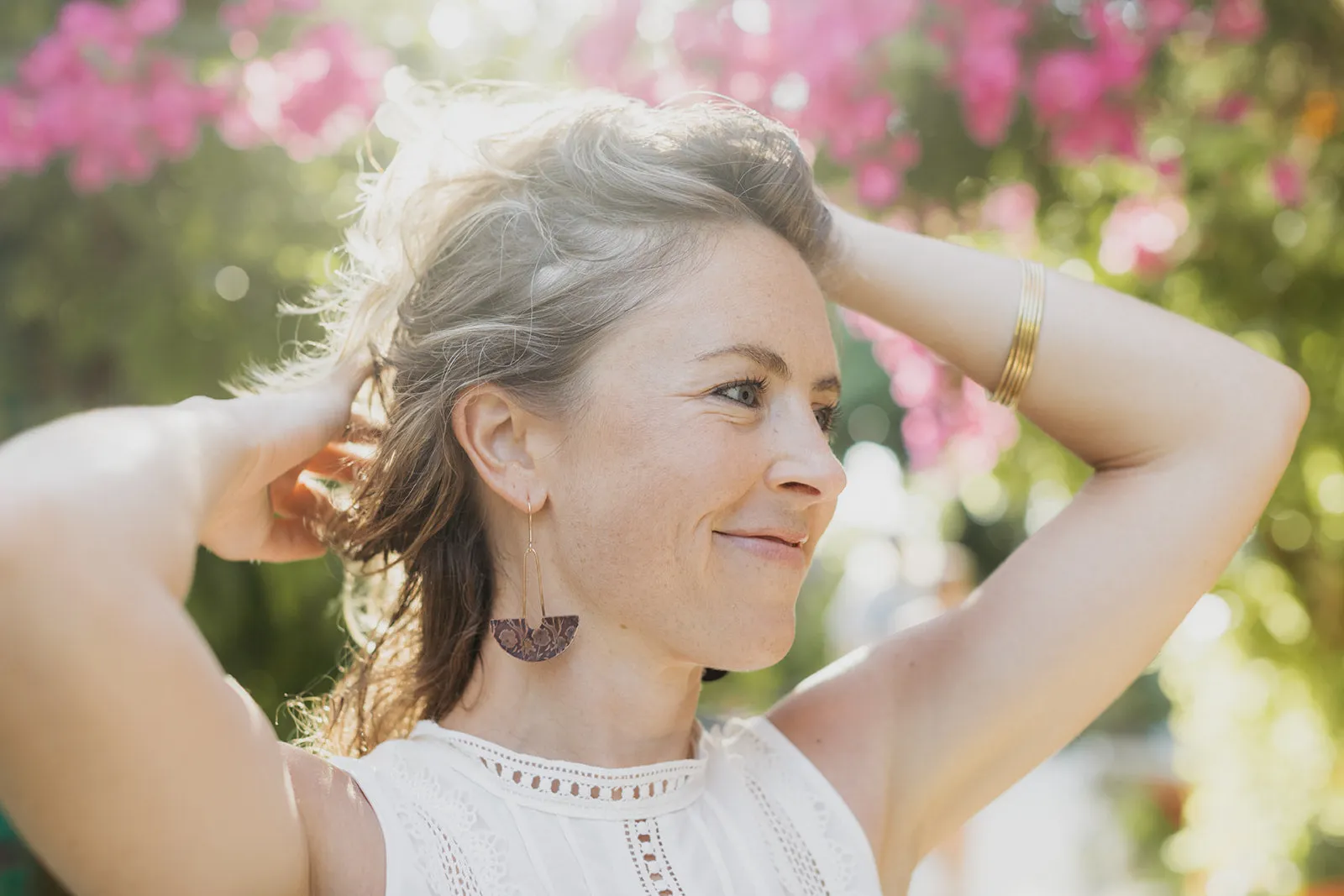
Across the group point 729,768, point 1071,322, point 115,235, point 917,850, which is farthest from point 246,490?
point 115,235

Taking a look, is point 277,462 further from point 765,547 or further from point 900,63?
point 900,63

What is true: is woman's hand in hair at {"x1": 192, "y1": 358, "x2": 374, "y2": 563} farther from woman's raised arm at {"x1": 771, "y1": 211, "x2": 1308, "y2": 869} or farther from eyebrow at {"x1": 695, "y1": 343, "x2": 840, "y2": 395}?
woman's raised arm at {"x1": 771, "y1": 211, "x2": 1308, "y2": 869}

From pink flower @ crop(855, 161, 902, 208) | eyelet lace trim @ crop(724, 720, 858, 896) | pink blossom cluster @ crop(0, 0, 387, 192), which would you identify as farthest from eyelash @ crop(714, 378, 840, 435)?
pink blossom cluster @ crop(0, 0, 387, 192)

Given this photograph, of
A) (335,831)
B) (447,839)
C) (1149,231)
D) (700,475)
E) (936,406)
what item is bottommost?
(936,406)

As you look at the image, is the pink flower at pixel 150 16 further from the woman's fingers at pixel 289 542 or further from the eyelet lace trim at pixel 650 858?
the eyelet lace trim at pixel 650 858

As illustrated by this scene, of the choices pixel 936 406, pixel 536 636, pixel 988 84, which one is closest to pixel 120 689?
pixel 536 636

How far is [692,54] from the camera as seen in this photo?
275 cm

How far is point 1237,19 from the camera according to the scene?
9.01 feet

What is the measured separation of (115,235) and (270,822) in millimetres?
2020

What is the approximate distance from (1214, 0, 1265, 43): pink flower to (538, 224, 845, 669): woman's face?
1668mm

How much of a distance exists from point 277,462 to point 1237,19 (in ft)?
7.60

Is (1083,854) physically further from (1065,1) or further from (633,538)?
(633,538)

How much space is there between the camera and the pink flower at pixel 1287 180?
9.77ft

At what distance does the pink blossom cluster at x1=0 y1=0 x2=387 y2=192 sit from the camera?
2625mm
